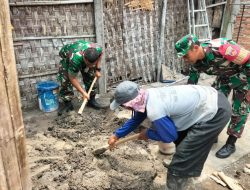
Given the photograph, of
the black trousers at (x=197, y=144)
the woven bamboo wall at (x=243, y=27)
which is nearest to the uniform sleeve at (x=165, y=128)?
the black trousers at (x=197, y=144)

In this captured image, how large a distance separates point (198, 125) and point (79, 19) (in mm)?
3546

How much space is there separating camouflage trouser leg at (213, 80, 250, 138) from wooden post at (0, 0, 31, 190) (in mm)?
3138

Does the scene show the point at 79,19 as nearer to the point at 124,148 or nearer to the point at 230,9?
the point at 124,148

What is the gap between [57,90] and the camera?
531 cm

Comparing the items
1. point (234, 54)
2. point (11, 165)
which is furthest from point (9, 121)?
point (234, 54)

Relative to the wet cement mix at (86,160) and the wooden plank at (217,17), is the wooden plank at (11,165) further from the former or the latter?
the wooden plank at (217,17)

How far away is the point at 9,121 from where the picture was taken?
4.98 feet

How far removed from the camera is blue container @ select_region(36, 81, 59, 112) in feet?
16.9

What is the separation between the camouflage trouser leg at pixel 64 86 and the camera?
5.06 metres

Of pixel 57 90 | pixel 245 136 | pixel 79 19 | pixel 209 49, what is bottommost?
pixel 245 136

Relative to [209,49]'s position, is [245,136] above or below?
below

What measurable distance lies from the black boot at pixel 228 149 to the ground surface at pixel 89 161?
0.60 feet

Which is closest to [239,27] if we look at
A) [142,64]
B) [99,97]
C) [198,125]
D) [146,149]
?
[142,64]

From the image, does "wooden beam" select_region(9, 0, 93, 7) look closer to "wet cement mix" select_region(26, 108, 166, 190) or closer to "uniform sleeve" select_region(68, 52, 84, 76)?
"uniform sleeve" select_region(68, 52, 84, 76)
